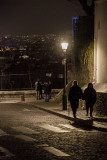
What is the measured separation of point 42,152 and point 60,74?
1620 inches

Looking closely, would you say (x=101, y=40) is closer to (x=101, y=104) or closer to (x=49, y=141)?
(x=101, y=104)

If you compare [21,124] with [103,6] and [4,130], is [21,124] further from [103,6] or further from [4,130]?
[103,6]

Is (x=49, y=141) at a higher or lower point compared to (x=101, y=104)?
lower

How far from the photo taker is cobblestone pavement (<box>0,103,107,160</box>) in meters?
9.90

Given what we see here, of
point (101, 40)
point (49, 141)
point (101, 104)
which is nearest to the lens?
point (49, 141)

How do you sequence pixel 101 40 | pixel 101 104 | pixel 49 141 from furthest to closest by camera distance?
pixel 101 40 < pixel 101 104 < pixel 49 141

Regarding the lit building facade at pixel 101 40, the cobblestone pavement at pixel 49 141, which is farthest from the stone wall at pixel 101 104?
the lit building facade at pixel 101 40

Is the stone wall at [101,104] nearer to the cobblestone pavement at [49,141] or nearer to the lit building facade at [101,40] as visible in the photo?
the cobblestone pavement at [49,141]

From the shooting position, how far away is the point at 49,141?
1234cm

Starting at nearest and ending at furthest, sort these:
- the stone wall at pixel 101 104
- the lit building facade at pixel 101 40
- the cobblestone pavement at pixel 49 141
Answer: the cobblestone pavement at pixel 49 141 → the stone wall at pixel 101 104 → the lit building facade at pixel 101 40

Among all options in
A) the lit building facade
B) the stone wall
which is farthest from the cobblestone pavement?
the lit building facade

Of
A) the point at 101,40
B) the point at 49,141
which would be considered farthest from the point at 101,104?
the point at 49,141

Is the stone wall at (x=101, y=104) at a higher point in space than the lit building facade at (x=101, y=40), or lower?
lower

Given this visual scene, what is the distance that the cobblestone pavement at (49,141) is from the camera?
990 cm
